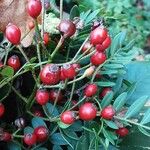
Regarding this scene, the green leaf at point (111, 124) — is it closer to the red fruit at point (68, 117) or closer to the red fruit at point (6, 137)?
the red fruit at point (68, 117)

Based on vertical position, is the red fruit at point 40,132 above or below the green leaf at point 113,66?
below

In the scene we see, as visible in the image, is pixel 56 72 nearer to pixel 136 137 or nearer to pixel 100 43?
pixel 100 43

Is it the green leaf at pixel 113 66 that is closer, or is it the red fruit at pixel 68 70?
the red fruit at pixel 68 70

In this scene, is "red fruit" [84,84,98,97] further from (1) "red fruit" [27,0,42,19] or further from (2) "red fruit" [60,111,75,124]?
(1) "red fruit" [27,0,42,19]

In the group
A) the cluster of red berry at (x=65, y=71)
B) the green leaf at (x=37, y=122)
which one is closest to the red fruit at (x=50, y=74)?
Answer: the cluster of red berry at (x=65, y=71)

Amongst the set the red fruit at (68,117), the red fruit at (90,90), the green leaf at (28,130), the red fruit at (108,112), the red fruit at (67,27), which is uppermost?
the red fruit at (67,27)

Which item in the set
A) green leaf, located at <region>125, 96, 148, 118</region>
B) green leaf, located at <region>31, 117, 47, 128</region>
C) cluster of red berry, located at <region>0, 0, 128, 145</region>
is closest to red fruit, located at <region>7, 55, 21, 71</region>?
cluster of red berry, located at <region>0, 0, 128, 145</region>
